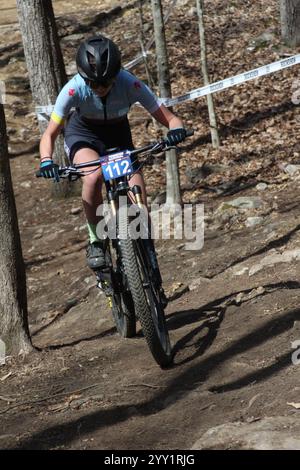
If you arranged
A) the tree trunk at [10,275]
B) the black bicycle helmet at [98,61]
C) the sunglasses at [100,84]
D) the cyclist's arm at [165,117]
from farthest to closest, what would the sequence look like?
the tree trunk at [10,275] → the cyclist's arm at [165,117] → the sunglasses at [100,84] → the black bicycle helmet at [98,61]

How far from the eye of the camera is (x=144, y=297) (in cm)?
518

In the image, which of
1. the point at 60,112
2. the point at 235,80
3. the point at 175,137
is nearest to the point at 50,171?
the point at 60,112

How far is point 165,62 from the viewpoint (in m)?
9.74

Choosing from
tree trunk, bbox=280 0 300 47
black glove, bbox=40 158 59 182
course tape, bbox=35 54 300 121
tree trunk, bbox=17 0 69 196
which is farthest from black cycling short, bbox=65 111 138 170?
tree trunk, bbox=280 0 300 47

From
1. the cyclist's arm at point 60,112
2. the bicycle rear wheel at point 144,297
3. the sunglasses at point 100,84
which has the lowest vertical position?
the bicycle rear wheel at point 144,297

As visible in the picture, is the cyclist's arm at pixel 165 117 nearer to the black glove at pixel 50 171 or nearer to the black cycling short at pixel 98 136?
the black cycling short at pixel 98 136

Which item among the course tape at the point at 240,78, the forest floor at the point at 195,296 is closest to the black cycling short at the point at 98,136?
the forest floor at the point at 195,296

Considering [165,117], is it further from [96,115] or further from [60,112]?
[60,112]

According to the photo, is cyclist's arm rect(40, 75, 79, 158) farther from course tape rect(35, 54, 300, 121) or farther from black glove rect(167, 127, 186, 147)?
course tape rect(35, 54, 300, 121)

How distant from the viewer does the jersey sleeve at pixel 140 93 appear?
19.2 feet

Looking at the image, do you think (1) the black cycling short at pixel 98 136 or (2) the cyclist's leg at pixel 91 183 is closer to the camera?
(2) the cyclist's leg at pixel 91 183

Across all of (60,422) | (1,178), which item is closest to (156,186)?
(1,178)

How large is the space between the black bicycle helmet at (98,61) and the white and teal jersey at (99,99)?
29cm

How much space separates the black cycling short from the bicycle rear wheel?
0.86m
